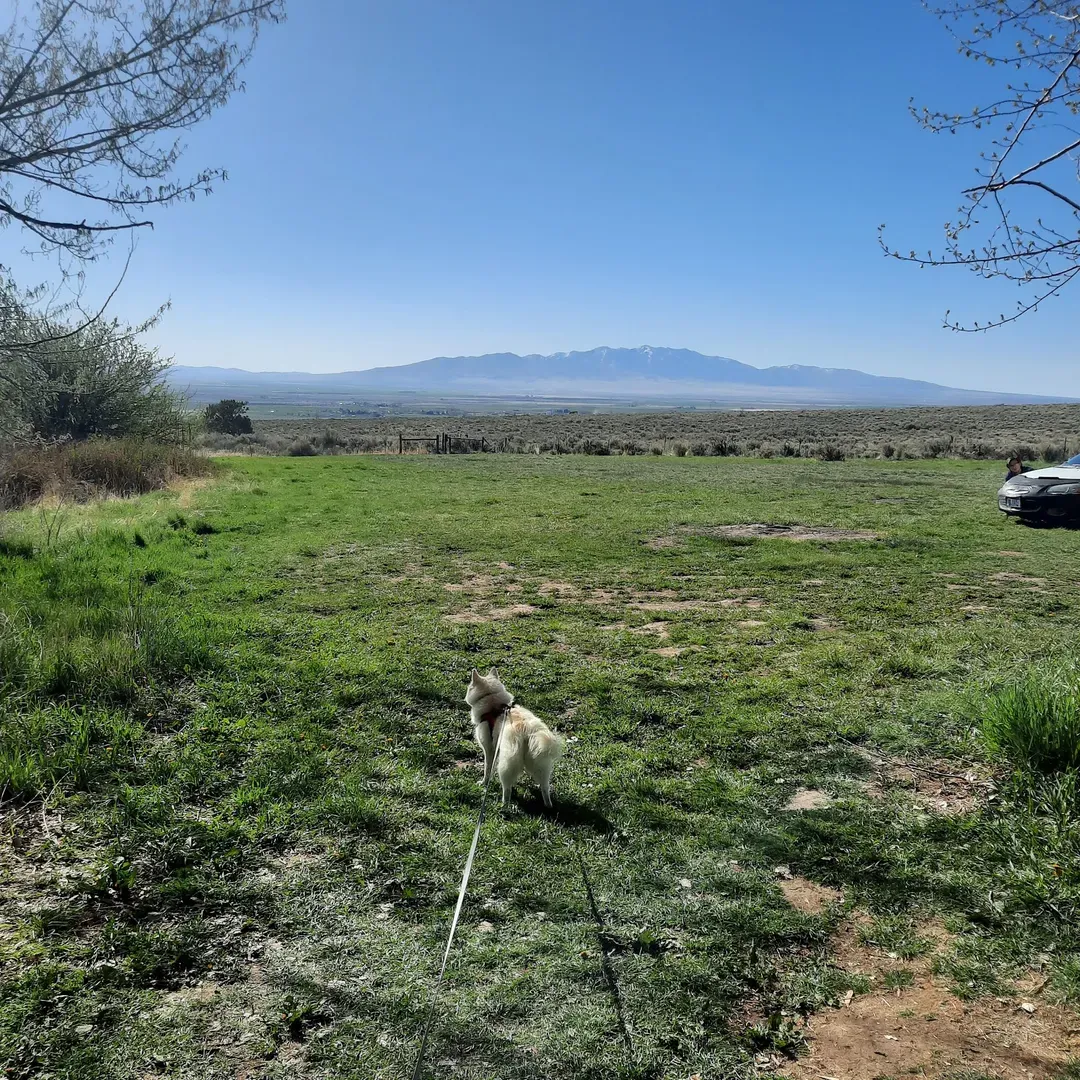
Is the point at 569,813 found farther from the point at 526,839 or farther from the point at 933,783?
the point at 933,783

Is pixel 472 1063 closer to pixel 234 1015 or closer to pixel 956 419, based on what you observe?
pixel 234 1015

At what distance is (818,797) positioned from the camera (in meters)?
4.27

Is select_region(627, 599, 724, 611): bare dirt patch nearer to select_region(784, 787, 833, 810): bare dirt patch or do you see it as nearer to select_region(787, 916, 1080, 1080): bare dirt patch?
select_region(784, 787, 833, 810): bare dirt patch

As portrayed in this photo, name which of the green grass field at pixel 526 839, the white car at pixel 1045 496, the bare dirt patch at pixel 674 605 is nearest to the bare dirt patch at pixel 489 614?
the green grass field at pixel 526 839

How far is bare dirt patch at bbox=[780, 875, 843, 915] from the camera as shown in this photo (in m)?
3.30

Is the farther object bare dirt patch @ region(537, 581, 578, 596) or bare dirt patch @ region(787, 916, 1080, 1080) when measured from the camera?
bare dirt patch @ region(537, 581, 578, 596)

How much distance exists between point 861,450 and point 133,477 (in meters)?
32.7

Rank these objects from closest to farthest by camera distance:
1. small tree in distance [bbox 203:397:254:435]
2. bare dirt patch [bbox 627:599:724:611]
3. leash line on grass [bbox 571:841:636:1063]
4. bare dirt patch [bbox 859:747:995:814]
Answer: leash line on grass [bbox 571:841:636:1063], bare dirt patch [bbox 859:747:995:814], bare dirt patch [bbox 627:599:724:611], small tree in distance [bbox 203:397:254:435]

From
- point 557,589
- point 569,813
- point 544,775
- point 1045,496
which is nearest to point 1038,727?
point 569,813

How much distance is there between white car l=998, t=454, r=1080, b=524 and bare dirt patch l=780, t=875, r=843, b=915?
13.6 metres

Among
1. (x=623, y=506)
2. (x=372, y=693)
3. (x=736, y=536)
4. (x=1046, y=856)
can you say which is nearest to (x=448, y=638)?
(x=372, y=693)

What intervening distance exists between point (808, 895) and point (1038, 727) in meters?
1.93

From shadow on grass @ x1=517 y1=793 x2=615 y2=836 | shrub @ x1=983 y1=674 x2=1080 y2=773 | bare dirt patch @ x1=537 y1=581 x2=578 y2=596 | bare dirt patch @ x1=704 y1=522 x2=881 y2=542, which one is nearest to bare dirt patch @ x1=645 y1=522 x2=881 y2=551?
bare dirt patch @ x1=704 y1=522 x2=881 y2=542

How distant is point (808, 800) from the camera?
4242mm
